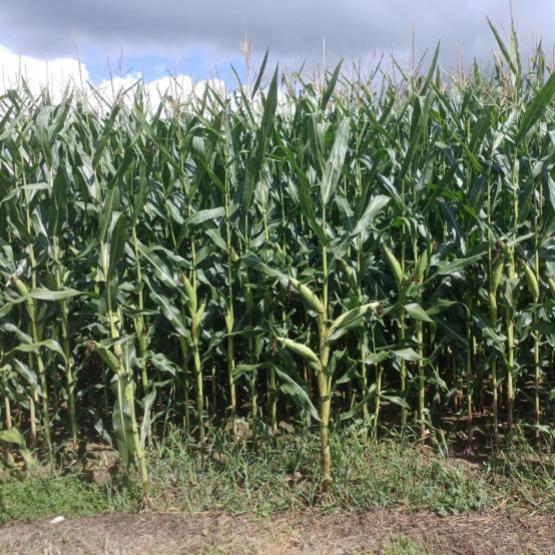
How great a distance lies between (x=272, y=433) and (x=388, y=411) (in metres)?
1.08

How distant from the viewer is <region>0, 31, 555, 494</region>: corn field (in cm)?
429

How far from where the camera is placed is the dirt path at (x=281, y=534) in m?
3.74

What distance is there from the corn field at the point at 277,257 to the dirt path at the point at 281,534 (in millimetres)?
346

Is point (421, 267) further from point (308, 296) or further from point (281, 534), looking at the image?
point (281, 534)

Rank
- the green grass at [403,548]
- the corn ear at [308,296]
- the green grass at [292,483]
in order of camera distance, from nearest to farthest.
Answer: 1. the green grass at [403,548]
2. the corn ear at [308,296]
3. the green grass at [292,483]

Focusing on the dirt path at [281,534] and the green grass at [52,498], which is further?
the green grass at [52,498]

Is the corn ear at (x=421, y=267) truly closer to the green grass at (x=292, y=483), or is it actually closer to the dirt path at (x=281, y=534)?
the green grass at (x=292, y=483)

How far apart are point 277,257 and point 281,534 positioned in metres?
1.76

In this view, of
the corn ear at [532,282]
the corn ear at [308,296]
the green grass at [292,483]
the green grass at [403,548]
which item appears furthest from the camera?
the corn ear at [532,282]

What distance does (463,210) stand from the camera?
15.0 feet

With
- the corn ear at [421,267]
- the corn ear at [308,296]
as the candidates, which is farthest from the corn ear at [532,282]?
the corn ear at [308,296]

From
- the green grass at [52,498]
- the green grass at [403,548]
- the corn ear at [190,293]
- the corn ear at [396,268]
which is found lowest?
the green grass at [403,548]

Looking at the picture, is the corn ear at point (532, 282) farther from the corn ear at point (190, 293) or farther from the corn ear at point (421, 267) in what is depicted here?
the corn ear at point (190, 293)

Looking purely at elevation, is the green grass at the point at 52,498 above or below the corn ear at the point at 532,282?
below
